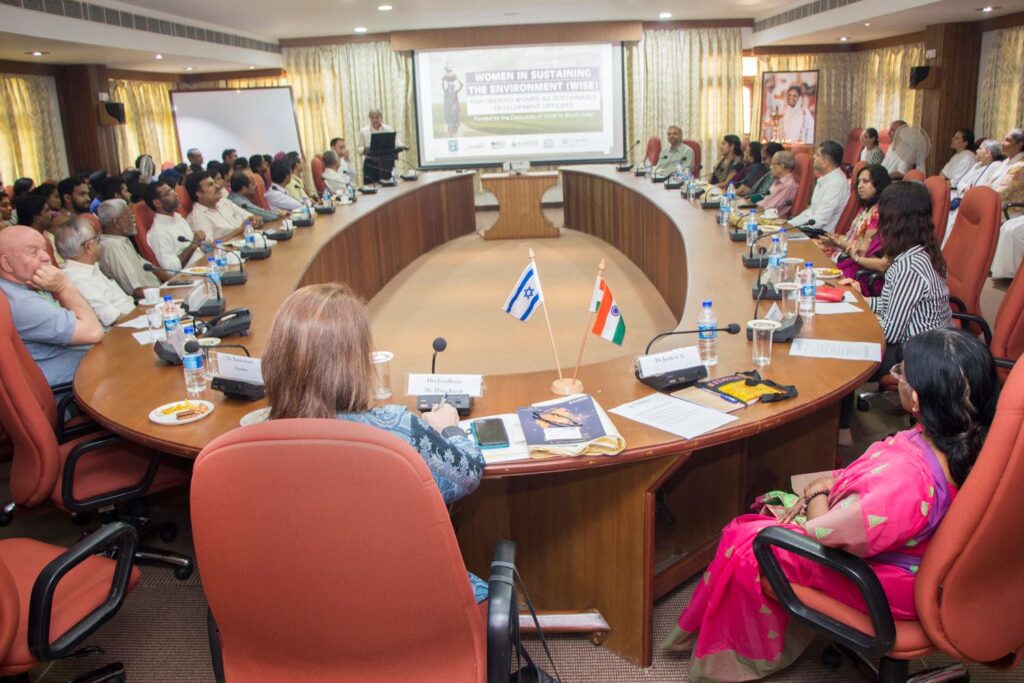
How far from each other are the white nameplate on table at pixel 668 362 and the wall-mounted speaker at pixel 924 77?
9115 millimetres

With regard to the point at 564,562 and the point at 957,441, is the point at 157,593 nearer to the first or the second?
the point at 564,562

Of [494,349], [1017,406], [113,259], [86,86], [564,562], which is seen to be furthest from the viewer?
[86,86]

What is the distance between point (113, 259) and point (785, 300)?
3.48 meters

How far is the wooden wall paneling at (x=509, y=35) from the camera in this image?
1052 cm

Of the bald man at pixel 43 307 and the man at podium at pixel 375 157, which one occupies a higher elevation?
the man at podium at pixel 375 157

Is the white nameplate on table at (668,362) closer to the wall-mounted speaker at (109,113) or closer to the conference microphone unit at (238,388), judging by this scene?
the conference microphone unit at (238,388)

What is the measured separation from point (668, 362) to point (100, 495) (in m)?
1.66

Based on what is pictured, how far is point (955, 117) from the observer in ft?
31.6

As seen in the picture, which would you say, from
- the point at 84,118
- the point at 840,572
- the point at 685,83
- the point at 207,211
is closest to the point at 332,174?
the point at 207,211

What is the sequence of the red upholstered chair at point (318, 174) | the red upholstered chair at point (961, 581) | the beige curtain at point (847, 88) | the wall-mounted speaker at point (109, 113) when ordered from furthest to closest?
the beige curtain at point (847, 88), the wall-mounted speaker at point (109, 113), the red upholstered chair at point (318, 174), the red upholstered chair at point (961, 581)

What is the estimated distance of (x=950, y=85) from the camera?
9516 millimetres

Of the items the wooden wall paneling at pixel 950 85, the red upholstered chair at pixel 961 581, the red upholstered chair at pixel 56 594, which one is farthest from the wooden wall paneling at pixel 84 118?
the red upholstered chair at pixel 961 581

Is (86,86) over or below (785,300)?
over

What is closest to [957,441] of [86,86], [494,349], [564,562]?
[564,562]
